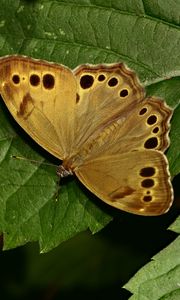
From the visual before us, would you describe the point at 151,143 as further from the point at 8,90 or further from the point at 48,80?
the point at 8,90

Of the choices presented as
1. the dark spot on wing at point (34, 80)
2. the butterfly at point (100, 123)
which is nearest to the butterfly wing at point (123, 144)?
the butterfly at point (100, 123)

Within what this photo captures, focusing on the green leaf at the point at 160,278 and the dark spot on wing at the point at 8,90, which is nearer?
the green leaf at the point at 160,278

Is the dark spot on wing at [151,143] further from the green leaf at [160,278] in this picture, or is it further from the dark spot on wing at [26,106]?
the dark spot on wing at [26,106]

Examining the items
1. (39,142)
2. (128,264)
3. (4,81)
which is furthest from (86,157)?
(128,264)

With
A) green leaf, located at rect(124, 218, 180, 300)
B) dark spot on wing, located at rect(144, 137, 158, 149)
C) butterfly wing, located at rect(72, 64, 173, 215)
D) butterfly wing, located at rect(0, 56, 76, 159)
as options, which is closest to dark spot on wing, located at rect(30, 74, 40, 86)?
butterfly wing, located at rect(0, 56, 76, 159)

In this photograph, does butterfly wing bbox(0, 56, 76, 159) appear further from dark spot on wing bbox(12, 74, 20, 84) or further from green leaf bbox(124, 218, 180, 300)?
green leaf bbox(124, 218, 180, 300)

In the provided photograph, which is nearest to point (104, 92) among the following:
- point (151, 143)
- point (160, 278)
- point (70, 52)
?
point (70, 52)
